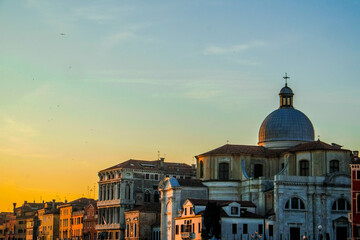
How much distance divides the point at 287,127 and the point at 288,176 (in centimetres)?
1098

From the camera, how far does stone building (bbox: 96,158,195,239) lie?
86750 millimetres

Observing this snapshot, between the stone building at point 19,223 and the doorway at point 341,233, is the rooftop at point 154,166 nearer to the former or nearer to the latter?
the doorway at point 341,233

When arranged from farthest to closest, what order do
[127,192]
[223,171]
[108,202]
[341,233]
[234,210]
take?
[108,202], [127,192], [223,171], [341,233], [234,210]

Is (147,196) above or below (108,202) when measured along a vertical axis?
above

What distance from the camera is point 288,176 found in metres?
70.8

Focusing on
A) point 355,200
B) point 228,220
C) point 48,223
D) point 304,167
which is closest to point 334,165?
point 304,167

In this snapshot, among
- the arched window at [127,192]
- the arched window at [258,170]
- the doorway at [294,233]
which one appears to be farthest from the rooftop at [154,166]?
the doorway at [294,233]

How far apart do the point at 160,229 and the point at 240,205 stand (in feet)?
40.7

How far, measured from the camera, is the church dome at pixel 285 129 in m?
80.2

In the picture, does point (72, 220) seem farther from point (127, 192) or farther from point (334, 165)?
point (334, 165)

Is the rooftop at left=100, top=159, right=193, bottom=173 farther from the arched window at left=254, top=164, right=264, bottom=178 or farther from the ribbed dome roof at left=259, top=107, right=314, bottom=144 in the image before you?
the arched window at left=254, top=164, right=264, bottom=178

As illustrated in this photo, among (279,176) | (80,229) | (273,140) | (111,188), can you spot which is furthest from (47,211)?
(279,176)

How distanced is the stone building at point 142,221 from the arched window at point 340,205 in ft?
68.2

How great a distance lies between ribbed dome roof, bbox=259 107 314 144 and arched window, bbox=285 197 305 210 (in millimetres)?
11024
